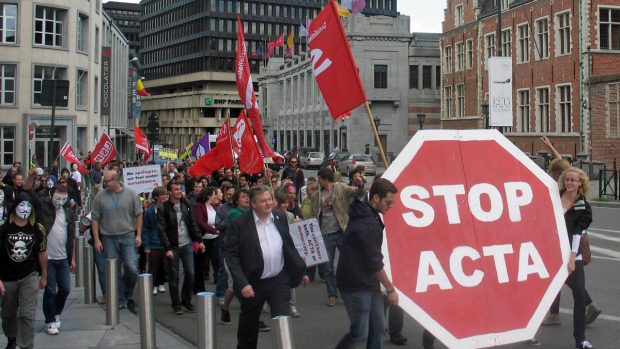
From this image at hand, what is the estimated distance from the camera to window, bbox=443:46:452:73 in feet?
177

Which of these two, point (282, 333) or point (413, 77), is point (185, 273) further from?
point (413, 77)

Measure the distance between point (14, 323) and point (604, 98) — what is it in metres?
34.9

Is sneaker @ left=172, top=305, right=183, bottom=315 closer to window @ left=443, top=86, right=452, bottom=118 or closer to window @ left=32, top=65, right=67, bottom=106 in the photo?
window @ left=32, top=65, right=67, bottom=106

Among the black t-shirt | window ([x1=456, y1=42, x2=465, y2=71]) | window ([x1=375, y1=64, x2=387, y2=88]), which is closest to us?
the black t-shirt

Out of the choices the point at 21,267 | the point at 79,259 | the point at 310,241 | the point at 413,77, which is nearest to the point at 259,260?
the point at 310,241

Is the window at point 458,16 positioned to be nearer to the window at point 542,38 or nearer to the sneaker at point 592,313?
the window at point 542,38

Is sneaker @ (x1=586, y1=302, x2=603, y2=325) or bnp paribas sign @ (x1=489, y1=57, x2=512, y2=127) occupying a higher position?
bnp paribas sign @ (x1=489, y1=57, x2=512, y2=127)

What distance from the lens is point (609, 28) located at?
3766 centimetres

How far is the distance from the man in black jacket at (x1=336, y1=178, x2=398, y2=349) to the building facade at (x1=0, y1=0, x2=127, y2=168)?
3394 centimetres

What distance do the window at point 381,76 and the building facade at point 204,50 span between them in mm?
43067

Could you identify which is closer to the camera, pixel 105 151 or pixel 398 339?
pixel 398 339

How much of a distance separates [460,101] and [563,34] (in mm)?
13552

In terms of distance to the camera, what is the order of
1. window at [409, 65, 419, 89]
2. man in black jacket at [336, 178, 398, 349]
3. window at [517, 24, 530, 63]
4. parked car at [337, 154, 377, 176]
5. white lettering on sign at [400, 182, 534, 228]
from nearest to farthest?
white lettering on sign at [400, 182, 534, 228], man in black jacket at [336, 178, 398, 349], parked car at [337, 154, 377, 176], window at [517, 24, 530, 63], window at [409, 65, 419, 89]

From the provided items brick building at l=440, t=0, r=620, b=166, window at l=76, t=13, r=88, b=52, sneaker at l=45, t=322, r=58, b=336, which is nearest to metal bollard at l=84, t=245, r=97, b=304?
sneaker at l=45, t=322, r=58, b=336
